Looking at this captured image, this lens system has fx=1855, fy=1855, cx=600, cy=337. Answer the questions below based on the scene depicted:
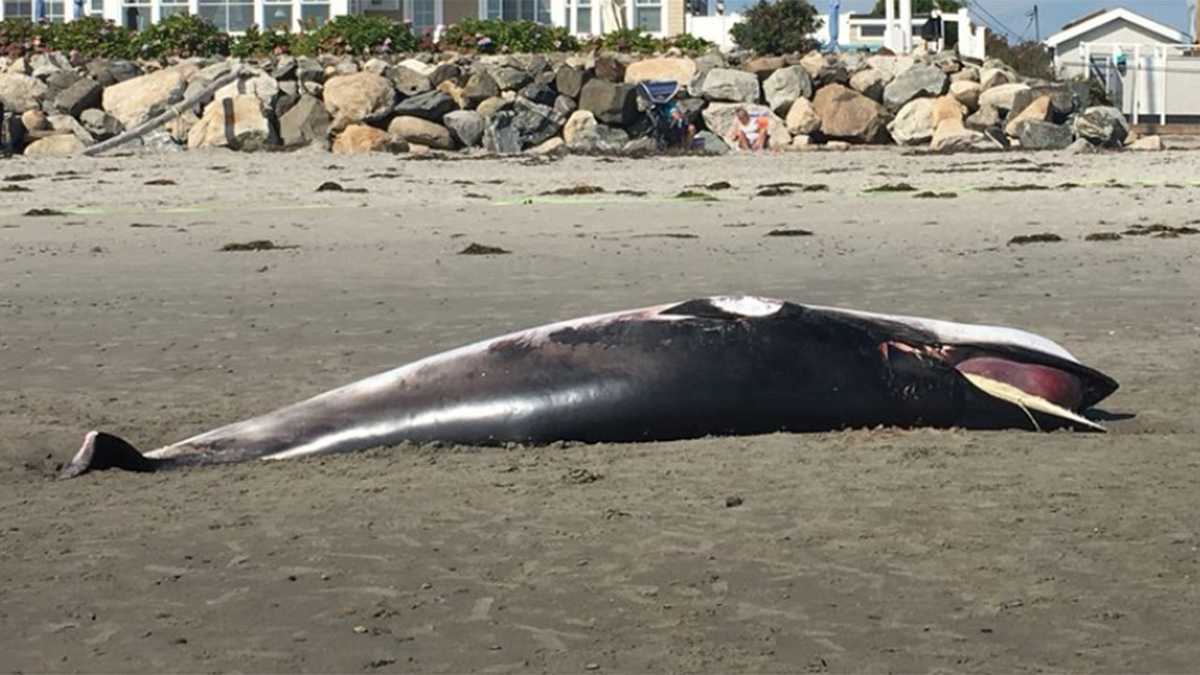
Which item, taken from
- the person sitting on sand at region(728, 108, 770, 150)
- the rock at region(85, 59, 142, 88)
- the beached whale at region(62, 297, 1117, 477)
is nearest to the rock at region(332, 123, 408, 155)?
the person sitting on sand at region(728, 108, 770, 150)

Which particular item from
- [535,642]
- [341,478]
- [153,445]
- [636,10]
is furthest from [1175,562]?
[636,10]

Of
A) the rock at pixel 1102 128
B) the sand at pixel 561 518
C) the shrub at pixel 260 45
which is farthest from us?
the shrub at pixel 260 45

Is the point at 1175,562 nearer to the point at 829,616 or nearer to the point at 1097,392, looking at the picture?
the point at 829,616

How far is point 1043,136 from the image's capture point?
3278 centimetres

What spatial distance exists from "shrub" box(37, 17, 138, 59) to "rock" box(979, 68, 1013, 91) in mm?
18811

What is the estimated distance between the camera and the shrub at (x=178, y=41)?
41750 mm

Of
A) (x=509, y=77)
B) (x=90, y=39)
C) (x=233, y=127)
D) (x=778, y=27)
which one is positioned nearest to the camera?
(x=233, y=127)

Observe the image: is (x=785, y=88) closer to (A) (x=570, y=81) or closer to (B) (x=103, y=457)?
(A) (x=570, y=81)

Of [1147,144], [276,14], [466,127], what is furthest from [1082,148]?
[276,14]

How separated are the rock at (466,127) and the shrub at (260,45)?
8.86 metres

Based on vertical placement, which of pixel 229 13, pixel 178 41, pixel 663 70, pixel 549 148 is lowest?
pixel 549 148

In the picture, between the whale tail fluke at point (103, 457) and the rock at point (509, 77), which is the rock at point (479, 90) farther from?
the whale tail fluke at point (103, 457)

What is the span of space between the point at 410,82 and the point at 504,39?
707 cm

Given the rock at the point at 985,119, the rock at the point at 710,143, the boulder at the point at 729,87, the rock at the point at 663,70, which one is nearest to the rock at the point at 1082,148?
the rock at the point at 985,119
